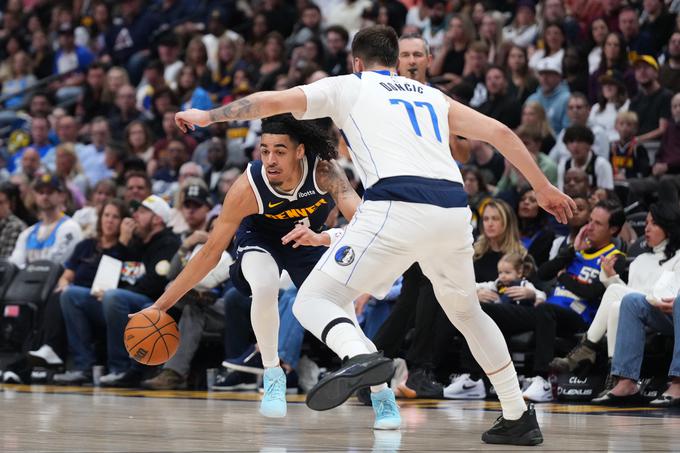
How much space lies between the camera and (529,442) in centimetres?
545

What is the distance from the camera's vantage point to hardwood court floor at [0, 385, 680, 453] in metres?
5.25

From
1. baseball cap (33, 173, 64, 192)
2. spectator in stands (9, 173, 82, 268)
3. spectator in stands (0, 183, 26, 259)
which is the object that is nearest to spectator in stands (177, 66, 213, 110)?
spectator in stands (0, 183, 26, 259)

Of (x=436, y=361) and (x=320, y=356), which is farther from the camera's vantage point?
(x=320, y=356)

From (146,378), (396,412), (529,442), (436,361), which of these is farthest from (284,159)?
(146,378)

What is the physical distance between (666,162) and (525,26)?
4.04m

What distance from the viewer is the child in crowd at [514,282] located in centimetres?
924

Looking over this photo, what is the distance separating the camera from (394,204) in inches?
202

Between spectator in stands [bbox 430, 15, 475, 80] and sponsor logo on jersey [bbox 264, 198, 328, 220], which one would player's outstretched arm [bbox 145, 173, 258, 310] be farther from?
spectator in stands [bbox 430, 15, 475, 80]

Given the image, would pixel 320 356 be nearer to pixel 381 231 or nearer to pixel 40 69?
pixel 381 231

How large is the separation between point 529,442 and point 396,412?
1.03m

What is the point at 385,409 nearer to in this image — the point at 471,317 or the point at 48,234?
the point at 471,317

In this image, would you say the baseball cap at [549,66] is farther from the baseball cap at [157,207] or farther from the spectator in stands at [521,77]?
the baseball cap at [157,207]

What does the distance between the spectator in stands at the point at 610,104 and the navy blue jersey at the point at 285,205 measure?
Answer: 581cm

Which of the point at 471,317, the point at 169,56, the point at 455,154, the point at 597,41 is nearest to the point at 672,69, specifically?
the point at 597,41
